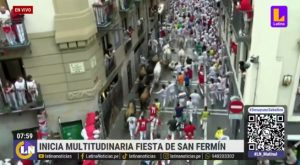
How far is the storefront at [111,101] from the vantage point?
1783cm

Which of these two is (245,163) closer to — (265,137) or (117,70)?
(265,137)

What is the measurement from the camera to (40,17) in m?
15.0

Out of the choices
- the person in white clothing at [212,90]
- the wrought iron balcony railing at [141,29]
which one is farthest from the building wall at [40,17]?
the wrought iron balcony railing at [141,29]

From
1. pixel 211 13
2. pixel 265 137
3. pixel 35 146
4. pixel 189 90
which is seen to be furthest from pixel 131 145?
pixel 211 13

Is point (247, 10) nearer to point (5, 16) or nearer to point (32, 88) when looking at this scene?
point (32, 88)

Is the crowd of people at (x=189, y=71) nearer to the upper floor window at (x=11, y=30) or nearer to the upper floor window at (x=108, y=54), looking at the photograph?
the upper floor window at (x=108, y=54)

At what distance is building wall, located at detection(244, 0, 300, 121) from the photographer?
38.9 ft

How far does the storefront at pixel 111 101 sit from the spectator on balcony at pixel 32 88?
10.4 feet

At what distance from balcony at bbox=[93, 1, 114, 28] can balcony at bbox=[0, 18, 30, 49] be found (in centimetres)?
360

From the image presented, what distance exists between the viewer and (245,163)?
564 inches

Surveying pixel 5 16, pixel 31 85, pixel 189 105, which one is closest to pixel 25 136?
pixel 31 85

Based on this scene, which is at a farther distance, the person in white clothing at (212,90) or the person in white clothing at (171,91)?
the person in white clothing at (171,91)

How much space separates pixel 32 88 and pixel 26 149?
15.7 ft

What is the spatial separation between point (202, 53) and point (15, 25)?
1456 cm
